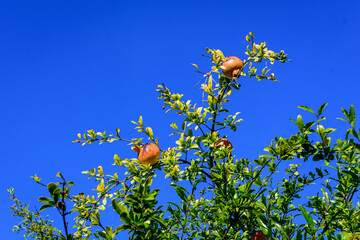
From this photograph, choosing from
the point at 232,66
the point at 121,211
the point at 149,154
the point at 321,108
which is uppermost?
the point at 232,66

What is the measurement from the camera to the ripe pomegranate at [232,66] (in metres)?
3.39

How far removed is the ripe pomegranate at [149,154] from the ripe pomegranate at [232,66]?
1078 mm

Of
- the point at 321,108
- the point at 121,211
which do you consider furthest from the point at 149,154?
the point at 321,108

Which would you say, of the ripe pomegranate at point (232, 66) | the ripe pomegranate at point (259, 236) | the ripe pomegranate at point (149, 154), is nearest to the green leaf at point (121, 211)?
the ripe pomegranate at point (149, 154)

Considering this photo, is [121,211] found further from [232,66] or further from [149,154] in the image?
[232,66]

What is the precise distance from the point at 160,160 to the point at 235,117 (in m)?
0.87

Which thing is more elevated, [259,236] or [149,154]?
[149,154]

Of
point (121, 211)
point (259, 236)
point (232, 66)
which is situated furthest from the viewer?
point (232, 66)

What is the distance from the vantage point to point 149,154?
307 centimetres

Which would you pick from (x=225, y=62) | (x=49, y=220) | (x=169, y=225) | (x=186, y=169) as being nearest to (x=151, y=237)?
(x=169, y=225)

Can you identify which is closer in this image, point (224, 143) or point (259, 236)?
point (259, 236)

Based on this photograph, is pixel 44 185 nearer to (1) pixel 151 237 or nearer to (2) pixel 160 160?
(1) pixel 151 237

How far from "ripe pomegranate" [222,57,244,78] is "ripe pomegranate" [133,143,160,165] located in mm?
1078

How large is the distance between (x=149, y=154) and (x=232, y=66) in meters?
1.25
